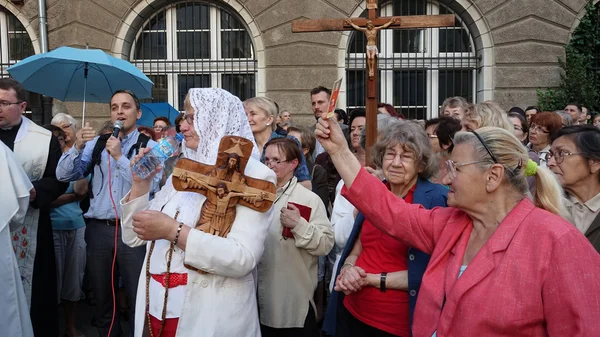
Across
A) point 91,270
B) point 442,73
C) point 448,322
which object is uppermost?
point 442,73

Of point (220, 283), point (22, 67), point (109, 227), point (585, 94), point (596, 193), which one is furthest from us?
point (585, 94)

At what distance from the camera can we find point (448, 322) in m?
1.95

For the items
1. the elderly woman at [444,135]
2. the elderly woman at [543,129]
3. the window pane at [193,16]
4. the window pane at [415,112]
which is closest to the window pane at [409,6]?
the window pane at [415,112]

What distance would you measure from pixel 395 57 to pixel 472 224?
9.20m

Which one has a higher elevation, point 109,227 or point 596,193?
point 596,193

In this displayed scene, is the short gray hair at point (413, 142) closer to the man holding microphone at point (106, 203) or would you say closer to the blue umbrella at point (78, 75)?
the man holding microphone at point (106, 203)

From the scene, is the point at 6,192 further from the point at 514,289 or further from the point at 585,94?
the point at 585,94

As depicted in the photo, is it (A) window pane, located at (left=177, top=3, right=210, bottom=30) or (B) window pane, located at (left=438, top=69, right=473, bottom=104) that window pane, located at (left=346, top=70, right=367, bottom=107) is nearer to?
(B) window pane, located at (left=438, top=69, right=473, bottom=104)

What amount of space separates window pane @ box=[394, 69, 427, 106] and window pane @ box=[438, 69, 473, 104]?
0.38 meters

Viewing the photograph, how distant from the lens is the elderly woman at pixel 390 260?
264cm

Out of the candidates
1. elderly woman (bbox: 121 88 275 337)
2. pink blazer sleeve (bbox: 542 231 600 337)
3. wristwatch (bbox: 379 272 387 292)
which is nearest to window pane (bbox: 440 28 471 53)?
wristwatch (bbox: 379 272 387 292)

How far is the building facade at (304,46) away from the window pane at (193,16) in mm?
22

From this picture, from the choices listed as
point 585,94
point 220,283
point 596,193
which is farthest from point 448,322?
point 585,94

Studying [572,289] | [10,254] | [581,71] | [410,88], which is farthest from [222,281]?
[581,71]
